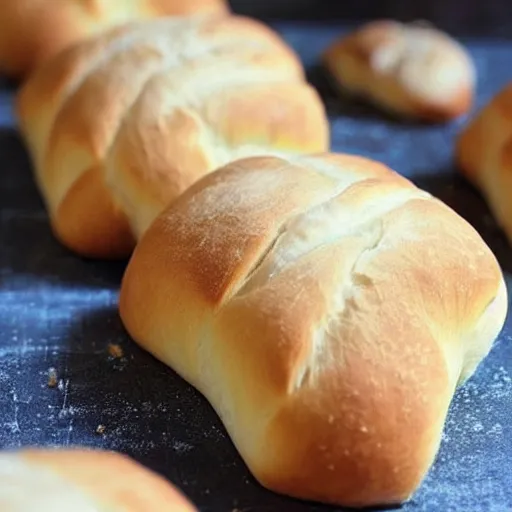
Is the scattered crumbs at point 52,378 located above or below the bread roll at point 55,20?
below

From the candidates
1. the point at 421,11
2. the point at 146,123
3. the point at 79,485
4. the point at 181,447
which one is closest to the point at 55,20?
the point at 146,123

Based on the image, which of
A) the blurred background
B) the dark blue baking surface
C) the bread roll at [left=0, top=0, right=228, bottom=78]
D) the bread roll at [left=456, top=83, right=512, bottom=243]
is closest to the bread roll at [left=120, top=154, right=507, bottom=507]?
the dark blue baking surface

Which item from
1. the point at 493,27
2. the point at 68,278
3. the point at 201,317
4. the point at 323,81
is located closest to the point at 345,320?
the point at 201,317

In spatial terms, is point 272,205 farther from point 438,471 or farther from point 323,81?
point 323,81

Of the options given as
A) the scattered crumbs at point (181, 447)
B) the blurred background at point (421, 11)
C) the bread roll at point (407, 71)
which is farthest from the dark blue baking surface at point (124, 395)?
the blurred background at point (421, 11)

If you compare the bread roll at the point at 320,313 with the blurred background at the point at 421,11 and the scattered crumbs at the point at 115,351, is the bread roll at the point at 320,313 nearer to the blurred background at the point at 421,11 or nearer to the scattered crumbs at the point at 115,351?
the scattered crumbs at the point at 115,351

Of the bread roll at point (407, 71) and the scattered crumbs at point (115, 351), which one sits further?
the bread roll at point (407, 71)

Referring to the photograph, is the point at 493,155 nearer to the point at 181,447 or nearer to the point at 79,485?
the point at 181,447
